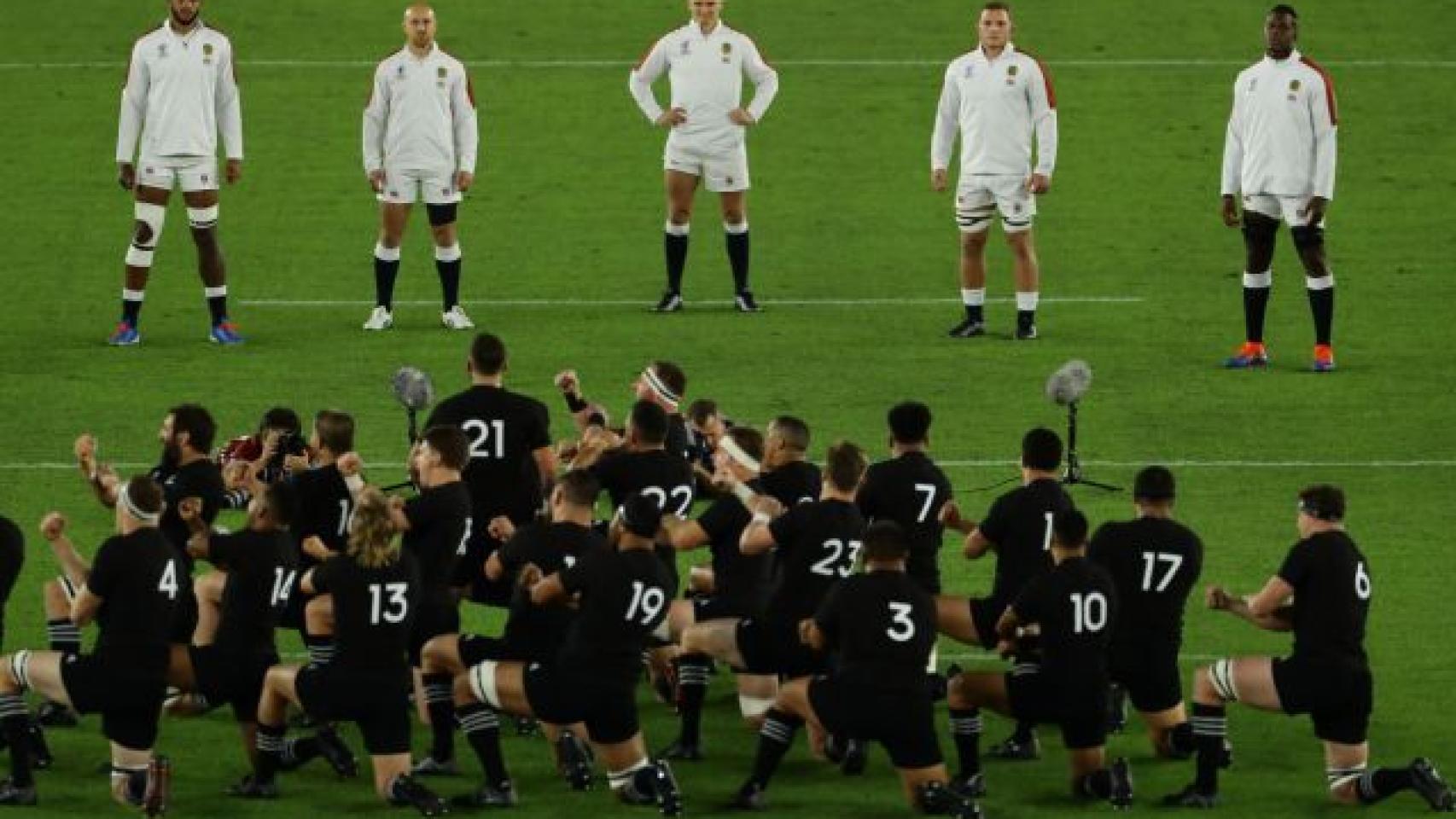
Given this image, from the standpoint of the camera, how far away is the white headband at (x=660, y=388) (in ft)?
53.9

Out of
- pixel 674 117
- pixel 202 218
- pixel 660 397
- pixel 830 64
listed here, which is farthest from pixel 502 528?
pixel 830 64

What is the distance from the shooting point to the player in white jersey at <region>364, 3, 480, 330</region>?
23406mm

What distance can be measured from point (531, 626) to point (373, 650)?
780 mm

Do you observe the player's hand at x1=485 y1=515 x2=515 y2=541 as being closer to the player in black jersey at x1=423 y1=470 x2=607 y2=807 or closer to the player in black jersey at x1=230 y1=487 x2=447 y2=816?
the player in black jersey at x1=423 y1=470 x2=607 y2=807

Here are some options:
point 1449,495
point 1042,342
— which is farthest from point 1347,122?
point 1449,495

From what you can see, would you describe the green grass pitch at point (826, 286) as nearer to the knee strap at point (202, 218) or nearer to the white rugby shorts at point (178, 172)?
the knee strap at point (202, 218)

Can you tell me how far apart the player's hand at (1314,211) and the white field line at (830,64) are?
28.1 ft

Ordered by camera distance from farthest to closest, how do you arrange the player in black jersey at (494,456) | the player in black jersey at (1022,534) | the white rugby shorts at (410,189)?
the white rugby shorts at (410,189) → the player in black jersey at (494,456) → the player in black jersey at (1022,534)

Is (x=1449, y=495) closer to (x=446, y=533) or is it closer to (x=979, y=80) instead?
(x=979, y=80)

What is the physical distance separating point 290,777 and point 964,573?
5.04 m

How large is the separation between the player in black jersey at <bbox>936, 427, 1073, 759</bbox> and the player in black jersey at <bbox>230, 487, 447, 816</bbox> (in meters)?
2.83

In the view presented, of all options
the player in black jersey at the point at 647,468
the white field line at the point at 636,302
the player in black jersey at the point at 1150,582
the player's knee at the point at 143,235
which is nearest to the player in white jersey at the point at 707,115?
the white field line at the point at 636,302

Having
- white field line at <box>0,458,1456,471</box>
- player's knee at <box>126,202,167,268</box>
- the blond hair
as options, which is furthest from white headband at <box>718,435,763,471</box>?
player's knee at <box>126,202,167,268</box>

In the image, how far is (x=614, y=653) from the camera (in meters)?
14.2
